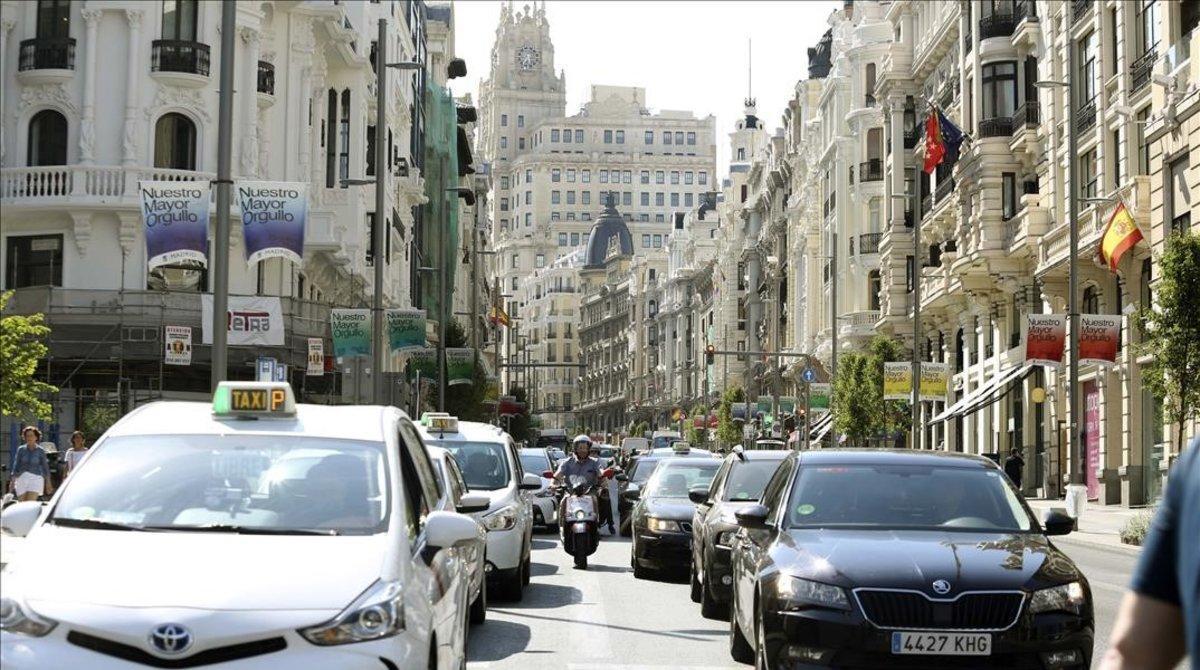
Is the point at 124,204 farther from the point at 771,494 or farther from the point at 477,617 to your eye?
the point at 771,494

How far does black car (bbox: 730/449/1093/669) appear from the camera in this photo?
30.7 ft

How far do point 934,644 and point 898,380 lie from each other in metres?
44.2

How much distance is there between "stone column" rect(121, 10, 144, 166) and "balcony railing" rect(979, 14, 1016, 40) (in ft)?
82.7

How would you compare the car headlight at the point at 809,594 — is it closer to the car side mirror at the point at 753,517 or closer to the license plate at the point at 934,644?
the license plate at the point at 934,644

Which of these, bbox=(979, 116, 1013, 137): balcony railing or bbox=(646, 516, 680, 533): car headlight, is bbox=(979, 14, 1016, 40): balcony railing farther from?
bbox=(646, 516, 680, 533): car headlight

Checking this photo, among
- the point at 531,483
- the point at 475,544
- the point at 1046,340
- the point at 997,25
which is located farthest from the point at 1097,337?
the point at 475,544

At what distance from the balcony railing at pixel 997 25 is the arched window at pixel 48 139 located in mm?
27024

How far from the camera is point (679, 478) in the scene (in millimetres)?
21375

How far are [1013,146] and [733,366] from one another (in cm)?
8681

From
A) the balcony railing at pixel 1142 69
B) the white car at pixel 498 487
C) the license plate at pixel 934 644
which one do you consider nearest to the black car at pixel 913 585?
the license plate at pixel 934 644

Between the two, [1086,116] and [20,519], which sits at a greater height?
[1086,116]

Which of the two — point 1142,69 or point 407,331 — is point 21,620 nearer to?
point 407,331

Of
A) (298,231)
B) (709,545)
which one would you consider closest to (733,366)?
(298,231)

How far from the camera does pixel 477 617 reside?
48.3ft
